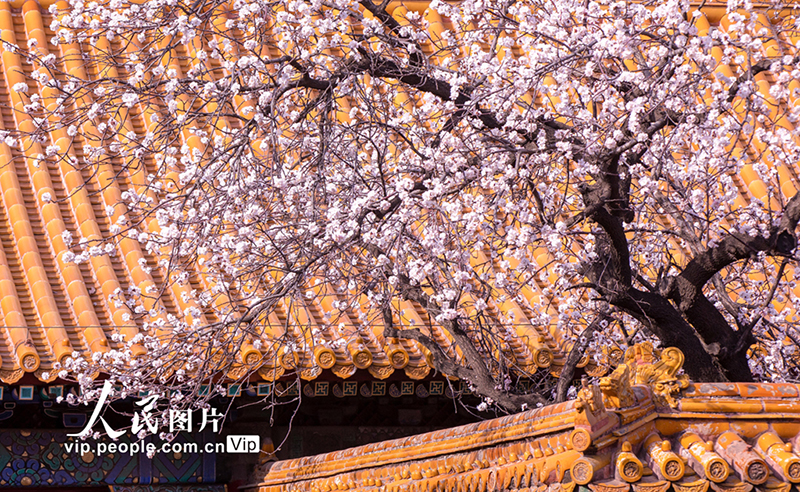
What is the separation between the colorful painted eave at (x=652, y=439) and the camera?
348cm

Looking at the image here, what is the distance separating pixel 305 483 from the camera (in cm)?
637

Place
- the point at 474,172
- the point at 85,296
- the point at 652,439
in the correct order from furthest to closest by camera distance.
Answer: the point at 85,296 → the point at 474,172 → the point at 652,439

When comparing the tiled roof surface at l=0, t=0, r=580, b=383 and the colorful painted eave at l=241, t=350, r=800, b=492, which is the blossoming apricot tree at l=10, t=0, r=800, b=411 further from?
the colorful painted eave at l=241, t=350, r=800, b=492

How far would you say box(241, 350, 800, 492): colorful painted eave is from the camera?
3480 mm

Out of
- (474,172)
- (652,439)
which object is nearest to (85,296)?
(474,172)

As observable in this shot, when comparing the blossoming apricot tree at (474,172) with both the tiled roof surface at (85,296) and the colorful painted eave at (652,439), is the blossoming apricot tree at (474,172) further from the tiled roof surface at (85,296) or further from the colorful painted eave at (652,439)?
the colorful painted eave at (652,439)

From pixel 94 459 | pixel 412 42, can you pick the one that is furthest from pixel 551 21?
pixel 94 459

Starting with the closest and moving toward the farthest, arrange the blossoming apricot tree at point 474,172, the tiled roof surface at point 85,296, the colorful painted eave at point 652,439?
the colorful painted eave at point 652,439
the blossoming apricot tree at point 474,172
the tiled roof surface at point 85,296

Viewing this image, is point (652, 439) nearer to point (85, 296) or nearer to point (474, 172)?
point (474, 172)

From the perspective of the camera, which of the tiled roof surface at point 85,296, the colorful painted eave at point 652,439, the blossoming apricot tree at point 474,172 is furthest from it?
the tiled roof surface at point 85,296

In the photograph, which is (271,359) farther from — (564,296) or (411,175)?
(564,296)

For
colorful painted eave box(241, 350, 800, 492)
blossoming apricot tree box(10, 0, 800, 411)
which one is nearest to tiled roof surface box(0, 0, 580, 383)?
blossoming apricot tree box(10, 0, 800, 411)

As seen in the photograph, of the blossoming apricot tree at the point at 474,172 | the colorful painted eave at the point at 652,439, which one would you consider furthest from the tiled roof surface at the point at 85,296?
the colorful painted eave at the point at 652,439

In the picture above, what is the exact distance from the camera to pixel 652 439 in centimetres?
368
